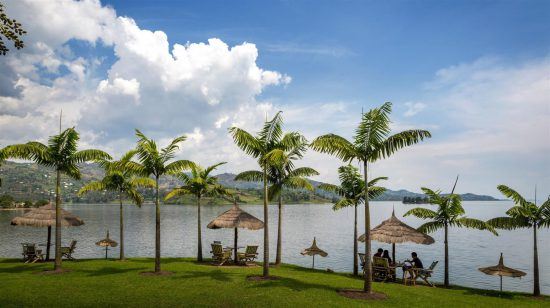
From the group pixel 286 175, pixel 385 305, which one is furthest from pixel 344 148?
pixel 286 175

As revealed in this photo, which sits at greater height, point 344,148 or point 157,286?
point 344,148

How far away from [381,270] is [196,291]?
35.4 feet

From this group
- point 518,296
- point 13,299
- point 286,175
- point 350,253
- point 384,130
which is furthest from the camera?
point 350,253

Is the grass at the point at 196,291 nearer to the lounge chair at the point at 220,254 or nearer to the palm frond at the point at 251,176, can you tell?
the lounge chair at the point at 220,254

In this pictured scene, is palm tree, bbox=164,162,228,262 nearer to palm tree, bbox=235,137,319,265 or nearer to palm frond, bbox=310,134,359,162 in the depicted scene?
palm tree, bbox=235,137,319,265

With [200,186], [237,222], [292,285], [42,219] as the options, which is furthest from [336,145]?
[42,219]

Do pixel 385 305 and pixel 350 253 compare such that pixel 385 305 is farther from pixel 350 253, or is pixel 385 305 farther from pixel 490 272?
pixel 350 253

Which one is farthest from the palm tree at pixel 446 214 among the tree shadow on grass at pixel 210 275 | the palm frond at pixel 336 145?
the tree shadow on grass at pixel 210 275

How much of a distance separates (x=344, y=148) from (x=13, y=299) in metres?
14.2

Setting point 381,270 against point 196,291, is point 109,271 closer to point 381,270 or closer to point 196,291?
point 196,291

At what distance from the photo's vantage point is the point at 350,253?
1994 inches

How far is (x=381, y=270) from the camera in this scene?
831 inches

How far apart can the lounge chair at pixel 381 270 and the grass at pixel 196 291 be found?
156 centimetres

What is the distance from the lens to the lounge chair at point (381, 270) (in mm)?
20598
